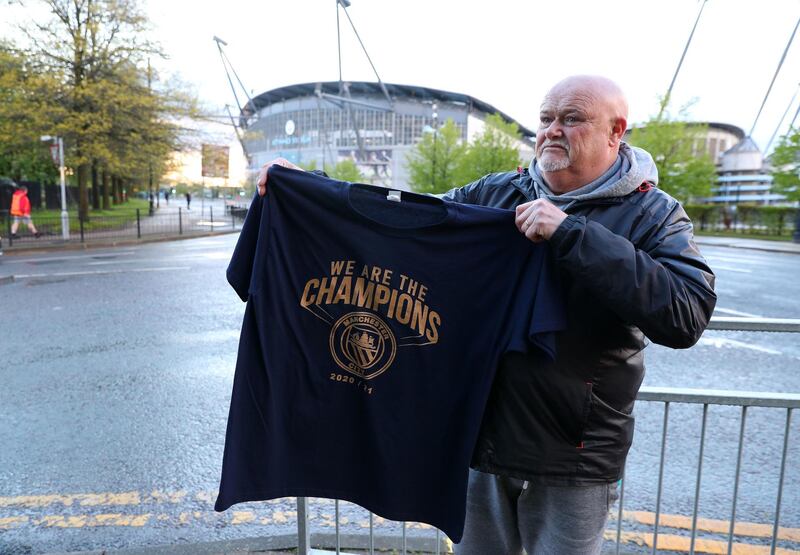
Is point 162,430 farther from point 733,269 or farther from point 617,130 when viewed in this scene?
point 733,269

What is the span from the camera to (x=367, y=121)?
90.5 m

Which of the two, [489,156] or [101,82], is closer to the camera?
[101,82]

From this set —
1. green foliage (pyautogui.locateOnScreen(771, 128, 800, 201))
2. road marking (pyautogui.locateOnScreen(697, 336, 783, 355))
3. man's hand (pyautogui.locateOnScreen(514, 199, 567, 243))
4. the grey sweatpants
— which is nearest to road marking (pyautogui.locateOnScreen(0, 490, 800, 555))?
the grey sweatpants

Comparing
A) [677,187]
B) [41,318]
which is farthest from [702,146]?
[41,318]

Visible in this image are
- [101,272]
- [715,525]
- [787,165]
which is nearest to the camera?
[715,525]

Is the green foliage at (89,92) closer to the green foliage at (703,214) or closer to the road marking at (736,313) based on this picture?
the road marking at (736,313)

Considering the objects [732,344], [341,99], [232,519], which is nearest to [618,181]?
[232,519]

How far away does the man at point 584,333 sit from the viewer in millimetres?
1711

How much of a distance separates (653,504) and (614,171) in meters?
2.54

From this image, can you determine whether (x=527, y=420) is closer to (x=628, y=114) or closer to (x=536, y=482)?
(x=536, y=482)

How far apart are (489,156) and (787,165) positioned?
14.8 metres

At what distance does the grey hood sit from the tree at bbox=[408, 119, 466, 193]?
2956 centimetres

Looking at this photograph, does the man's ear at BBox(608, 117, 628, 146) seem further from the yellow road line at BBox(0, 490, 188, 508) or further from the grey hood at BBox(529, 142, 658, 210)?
the yellow road line at BBox(0, 490, 188, 508)

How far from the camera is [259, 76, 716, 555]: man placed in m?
1.71
